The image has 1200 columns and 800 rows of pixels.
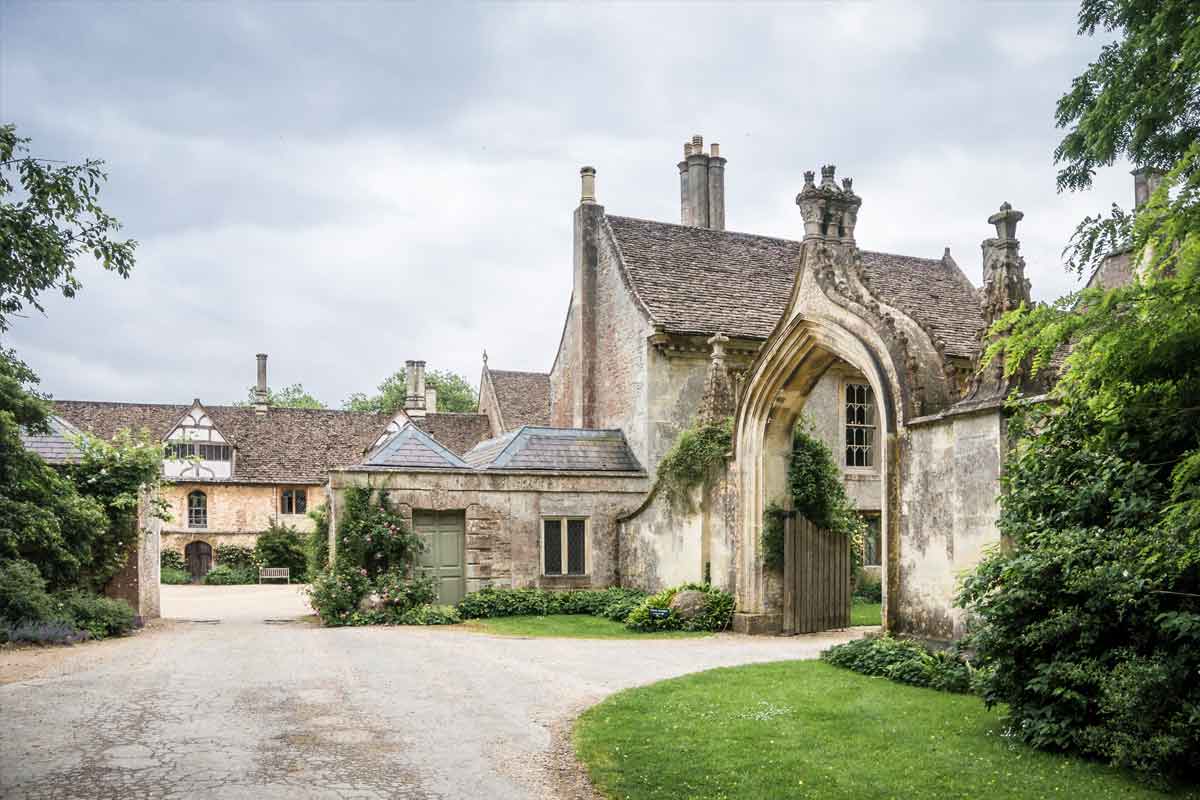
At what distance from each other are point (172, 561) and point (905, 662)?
35.4m

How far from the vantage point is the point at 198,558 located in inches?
1619

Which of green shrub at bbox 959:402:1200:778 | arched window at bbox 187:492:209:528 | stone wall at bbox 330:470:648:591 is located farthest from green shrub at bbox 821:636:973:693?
arched window at bbox 187:492:209:528

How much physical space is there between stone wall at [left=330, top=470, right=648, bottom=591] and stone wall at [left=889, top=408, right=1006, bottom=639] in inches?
387

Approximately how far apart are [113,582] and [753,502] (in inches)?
492

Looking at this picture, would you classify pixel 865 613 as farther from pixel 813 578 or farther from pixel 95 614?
pixel 95 614

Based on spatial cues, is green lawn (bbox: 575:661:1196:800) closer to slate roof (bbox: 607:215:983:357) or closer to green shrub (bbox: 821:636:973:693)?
green shrub (bbox: 821:636:973:693)

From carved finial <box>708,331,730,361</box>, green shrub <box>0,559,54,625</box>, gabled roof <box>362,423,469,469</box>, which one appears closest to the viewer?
green shrub <box>0,559,54,625</box>

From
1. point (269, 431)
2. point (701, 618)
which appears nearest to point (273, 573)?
point (269, 431)

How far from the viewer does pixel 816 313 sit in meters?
14.5

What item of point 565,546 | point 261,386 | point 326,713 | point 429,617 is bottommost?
point 429,617

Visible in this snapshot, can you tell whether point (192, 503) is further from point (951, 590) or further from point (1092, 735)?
point (1092, 735)

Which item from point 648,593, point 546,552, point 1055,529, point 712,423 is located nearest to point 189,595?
point 546,552

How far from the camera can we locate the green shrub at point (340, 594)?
731 inches

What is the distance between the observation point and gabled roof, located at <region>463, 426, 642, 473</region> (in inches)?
858
